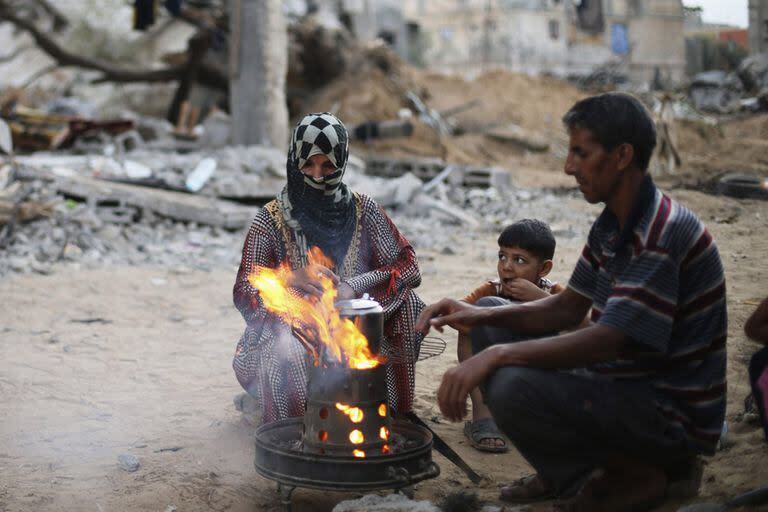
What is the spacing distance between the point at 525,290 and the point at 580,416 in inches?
47.7

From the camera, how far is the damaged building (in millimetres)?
38062

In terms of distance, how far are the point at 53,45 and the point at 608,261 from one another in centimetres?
2008

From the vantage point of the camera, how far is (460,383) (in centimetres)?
288

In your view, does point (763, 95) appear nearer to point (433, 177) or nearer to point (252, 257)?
point (433, 177)

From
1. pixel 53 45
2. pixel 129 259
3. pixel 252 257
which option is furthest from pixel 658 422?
pixel 53 45

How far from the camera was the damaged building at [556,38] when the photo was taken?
38.1 metres

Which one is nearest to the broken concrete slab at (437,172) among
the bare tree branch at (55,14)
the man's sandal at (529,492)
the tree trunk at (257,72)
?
the tree trunk at (257,72)

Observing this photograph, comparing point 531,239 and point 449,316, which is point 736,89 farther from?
point 449,316

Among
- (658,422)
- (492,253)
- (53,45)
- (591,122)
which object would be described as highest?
(53,45)

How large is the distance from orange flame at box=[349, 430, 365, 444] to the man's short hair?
1.43m

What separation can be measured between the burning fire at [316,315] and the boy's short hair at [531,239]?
918mm

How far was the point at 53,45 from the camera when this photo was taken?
2042 centimetres

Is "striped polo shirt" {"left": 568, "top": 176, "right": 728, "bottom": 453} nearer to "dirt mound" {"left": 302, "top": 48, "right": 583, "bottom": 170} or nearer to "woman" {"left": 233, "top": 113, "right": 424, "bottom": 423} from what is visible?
"woman" {"left": 233, "top": 113, "right": 424, "bottom": 423}

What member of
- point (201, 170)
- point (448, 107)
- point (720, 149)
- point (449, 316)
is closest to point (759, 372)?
point (449, 316)
